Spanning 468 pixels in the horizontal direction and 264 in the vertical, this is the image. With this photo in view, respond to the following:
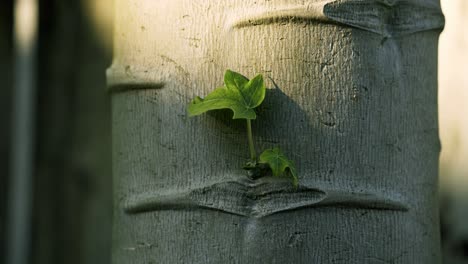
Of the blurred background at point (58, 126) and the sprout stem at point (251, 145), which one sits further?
the blurred background at point (58, 126)

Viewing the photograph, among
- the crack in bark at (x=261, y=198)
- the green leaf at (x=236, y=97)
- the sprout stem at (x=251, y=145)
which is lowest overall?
the crack in bark at (x=261, y=198)

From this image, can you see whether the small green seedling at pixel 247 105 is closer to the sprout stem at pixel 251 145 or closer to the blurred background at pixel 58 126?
the sprout stem at pixel 251 145

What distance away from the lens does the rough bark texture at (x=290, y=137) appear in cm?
72

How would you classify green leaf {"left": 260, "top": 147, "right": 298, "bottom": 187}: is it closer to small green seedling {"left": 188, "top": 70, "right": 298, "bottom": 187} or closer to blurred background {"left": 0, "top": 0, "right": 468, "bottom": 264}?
small green seedling {"left": 188, "top": 70, "right": 298, "bottom": 187}

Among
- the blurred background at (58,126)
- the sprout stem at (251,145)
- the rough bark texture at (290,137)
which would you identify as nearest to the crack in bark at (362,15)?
the rough bark texture at (290,137)

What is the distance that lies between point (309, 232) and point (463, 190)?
3.13 feet

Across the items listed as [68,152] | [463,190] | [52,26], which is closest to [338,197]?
[463,190]

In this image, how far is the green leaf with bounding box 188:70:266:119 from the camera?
0.72 m

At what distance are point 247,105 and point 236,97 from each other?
0.04ft

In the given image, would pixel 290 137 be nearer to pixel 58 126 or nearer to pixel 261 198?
pixel 261 198

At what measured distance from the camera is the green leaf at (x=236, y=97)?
718 millimetres

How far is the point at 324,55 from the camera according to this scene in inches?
29.3

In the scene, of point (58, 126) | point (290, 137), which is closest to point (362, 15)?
point (290, 137)

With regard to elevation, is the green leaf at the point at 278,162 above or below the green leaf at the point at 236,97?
below
